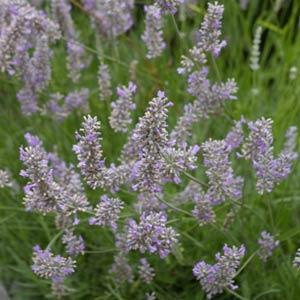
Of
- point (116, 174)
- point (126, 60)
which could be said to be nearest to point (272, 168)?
point (116, 174)

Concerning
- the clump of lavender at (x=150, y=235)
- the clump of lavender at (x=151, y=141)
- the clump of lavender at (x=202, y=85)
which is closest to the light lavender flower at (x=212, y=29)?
the clump of lavender at (x=202, y=85)

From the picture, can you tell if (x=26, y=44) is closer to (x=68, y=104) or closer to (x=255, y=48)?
(x=68, y=104)

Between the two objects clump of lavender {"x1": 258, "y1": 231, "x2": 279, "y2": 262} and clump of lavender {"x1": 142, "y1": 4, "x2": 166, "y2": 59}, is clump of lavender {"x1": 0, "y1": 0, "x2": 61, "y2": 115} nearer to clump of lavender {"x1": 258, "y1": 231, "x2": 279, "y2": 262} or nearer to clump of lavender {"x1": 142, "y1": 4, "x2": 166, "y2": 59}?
clump of lavender {"x1": 142, "y1": 4, "x2": 166, "y2": 59}

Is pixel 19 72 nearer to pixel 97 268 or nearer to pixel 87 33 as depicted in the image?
pixel 97 268

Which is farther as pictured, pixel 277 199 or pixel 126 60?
pixel 126 60

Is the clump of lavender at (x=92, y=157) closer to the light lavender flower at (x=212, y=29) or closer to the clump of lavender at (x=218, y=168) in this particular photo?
the clump of lavender at (x=218, y=168)

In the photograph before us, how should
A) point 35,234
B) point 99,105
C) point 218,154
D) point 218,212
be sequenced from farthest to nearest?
point 99,105 → point 35,234 → point 218,212 → point 218,154

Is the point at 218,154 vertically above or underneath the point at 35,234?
underneath

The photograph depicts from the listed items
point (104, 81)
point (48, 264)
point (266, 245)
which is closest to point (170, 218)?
point (266, 245)
